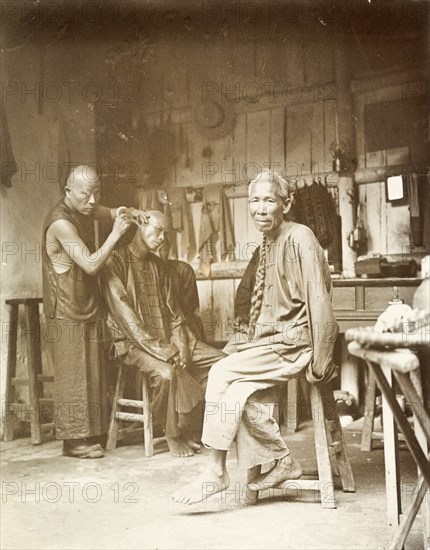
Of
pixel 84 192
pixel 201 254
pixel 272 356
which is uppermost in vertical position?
pixel 84 192

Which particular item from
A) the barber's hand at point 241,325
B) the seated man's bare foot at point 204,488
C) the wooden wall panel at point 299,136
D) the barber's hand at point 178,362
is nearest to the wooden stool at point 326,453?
the seated man's bare foot at point 204,488

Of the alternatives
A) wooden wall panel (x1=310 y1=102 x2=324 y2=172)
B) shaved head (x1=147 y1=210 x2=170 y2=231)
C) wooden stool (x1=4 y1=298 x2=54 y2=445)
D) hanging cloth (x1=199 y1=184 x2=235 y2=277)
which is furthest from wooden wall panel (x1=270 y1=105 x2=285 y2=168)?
wooden stool (x1=4 y1=298 x2=54 y2=445)

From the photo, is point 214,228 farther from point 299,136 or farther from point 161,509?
point 161,509

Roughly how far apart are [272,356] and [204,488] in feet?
2.67

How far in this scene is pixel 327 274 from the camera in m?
3.54

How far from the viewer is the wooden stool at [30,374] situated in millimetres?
4469

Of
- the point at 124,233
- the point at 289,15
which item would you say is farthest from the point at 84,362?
the point at 289,15

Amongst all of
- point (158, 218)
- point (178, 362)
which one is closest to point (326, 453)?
point (178, 362)

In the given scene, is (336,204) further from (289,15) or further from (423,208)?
(289,15)

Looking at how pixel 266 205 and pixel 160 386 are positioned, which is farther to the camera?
pixel 160 386

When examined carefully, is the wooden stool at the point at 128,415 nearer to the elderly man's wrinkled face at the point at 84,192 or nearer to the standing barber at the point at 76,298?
the standing barber at the point at 76,298

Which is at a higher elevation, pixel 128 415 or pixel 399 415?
pixel 399 415

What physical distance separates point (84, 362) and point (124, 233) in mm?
964

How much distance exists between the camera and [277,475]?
346cm
